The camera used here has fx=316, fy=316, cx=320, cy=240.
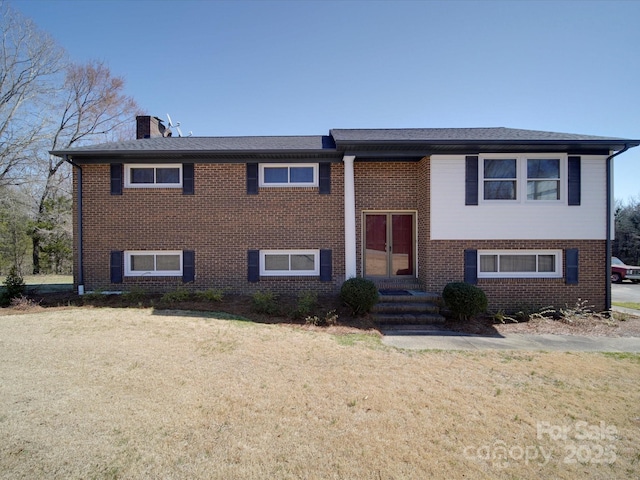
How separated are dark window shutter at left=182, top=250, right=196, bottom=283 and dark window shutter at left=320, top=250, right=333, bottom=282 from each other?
3806 millimetres

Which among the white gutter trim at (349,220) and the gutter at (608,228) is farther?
the white gutter trim at (349,220)

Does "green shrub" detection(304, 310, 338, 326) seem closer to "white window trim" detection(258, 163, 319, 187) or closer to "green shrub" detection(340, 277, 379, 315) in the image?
"green shrub" detection(340, 277, 379, 315)

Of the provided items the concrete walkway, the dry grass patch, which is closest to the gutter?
the concrete walkway

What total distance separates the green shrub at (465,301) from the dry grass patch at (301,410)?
76.1 inches

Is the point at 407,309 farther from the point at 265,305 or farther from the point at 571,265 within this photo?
the point at 571,265

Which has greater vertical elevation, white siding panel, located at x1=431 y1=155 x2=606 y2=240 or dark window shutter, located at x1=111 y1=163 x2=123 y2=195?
dark window shutter, located at x1=111 y1=163 x2=123 y2=195

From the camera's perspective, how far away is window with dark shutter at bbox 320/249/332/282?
372 inches

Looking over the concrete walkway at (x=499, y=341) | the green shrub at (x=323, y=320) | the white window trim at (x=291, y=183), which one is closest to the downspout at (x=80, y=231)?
the white window trim at (x=291, y=183)

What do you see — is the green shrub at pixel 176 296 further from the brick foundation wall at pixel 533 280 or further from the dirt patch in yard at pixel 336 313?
the brick foundation wall at pixel 533 280

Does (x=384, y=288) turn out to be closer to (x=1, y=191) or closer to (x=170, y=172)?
(x=170, y=172)

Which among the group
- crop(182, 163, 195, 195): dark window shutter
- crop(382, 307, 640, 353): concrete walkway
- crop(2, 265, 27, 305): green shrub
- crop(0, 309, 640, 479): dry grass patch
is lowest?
crop(382, 307, 640, 353): concrete walkway

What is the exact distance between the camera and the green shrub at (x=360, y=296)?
296 inches

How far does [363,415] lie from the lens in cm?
343

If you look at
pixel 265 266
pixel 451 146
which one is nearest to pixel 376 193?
pixel 451 146
